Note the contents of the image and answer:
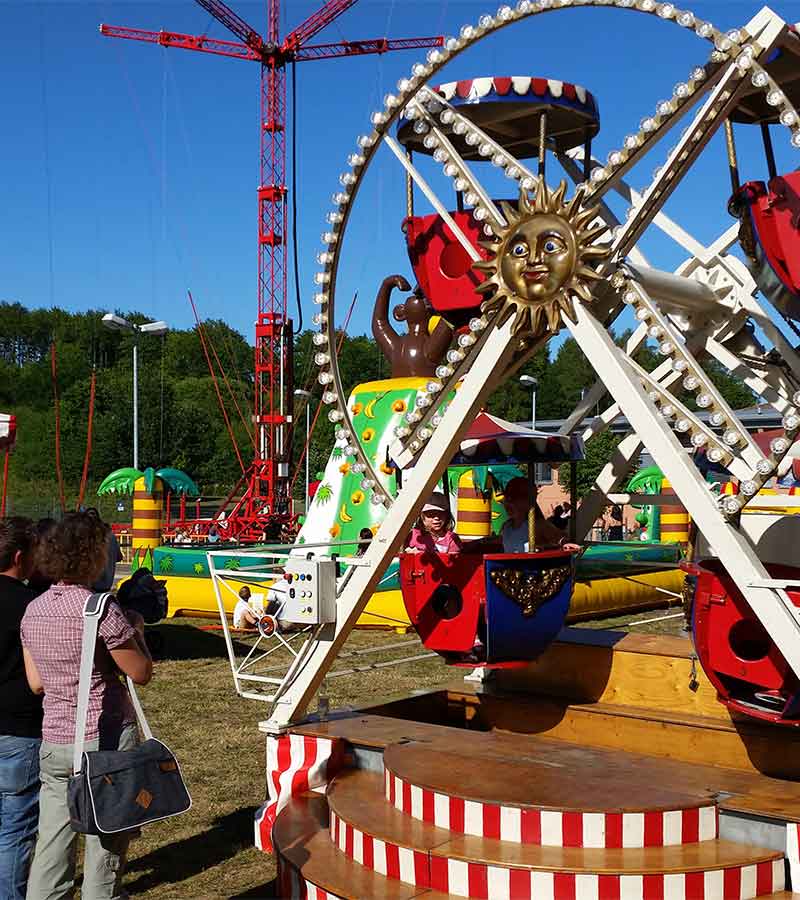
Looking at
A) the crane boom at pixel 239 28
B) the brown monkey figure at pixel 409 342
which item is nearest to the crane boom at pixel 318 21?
the crane boom at pixel 239 28

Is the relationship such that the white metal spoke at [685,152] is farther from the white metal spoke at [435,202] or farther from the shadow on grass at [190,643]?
the shadow on grass at [190,643]

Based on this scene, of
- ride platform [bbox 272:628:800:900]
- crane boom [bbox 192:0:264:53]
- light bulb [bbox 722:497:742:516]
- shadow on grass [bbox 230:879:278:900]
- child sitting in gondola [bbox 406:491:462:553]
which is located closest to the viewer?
ride platform [bbox 272:628:800:900]

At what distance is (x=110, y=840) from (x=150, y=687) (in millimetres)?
7349

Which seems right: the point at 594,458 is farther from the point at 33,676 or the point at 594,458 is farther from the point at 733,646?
the point at 33,676

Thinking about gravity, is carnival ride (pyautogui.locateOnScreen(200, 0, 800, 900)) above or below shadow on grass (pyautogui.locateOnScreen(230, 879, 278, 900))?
above

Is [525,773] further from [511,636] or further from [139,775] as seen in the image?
[139,775]

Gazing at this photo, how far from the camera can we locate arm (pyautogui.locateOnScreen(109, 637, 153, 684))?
4.36 m

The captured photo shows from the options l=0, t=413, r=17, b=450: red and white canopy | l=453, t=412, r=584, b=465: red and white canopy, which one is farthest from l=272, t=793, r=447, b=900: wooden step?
l=0, t=413, r=17, b=450: red and white canopy

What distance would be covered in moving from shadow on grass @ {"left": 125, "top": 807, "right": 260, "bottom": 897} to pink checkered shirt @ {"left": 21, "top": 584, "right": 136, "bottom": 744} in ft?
6.34

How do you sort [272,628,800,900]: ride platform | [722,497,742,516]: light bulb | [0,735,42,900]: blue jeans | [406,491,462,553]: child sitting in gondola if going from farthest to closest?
[406,491,462,553]: child sitting in gondola → [722,497,742,516]: light bulb → [0,735,42,900]: blue jeans → [272,628,800,900]: ride platform

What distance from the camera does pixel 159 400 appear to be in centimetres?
6322

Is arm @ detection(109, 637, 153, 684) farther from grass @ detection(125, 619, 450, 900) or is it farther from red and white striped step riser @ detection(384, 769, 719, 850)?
grass @ detection(125, 619, 450, 900)

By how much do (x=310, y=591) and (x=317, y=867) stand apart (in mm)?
1610

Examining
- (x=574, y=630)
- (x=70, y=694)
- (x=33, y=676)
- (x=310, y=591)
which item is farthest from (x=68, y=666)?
(x=574, y=630)
